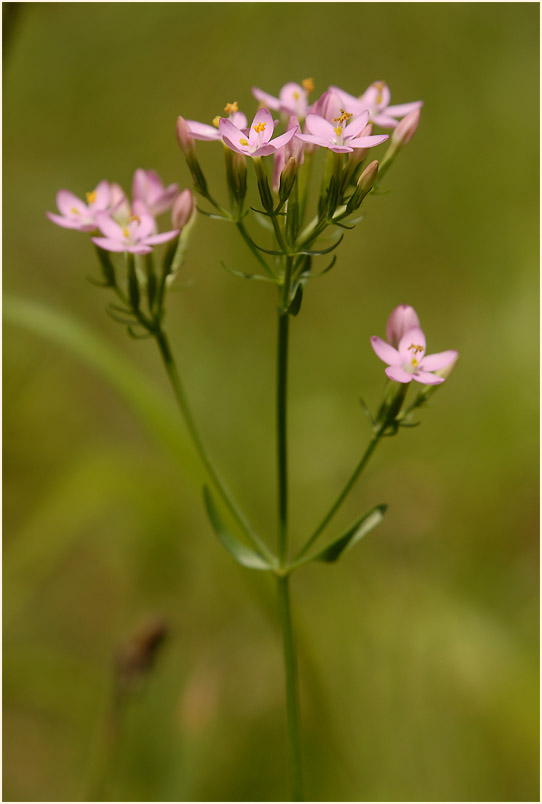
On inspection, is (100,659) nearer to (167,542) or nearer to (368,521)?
(167,542)

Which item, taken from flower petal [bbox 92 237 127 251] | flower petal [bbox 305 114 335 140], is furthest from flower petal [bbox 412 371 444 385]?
flower petal [bbox 92 237 127 251]

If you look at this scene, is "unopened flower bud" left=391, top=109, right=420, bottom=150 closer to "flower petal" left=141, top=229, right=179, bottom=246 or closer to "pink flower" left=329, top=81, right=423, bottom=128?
"pink flower" left=329, top=81, right=423, bottom=128

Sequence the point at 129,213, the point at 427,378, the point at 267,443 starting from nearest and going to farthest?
1. the point at 427,378
2. the point at 129,213
3. the point at 267,443

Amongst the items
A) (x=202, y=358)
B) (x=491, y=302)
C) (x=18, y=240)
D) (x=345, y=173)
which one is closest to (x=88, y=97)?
(x=18, y=240)

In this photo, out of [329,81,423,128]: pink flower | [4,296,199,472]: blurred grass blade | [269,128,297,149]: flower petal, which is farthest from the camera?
[4,296,199,472]: blurred grass blade

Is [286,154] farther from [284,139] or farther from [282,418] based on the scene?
[282,418]

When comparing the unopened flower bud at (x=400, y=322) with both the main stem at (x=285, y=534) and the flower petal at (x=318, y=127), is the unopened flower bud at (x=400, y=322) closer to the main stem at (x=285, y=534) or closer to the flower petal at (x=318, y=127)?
the main stem at (x=285, y=534)

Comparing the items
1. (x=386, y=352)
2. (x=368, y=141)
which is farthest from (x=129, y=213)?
(x=386, y=352)
